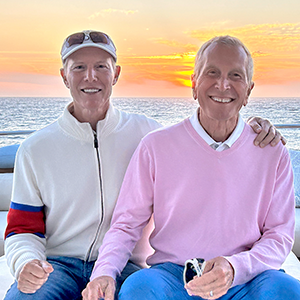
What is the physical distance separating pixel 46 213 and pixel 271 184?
0.90 m

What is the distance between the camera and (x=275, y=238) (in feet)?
4.53

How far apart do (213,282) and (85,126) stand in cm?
79

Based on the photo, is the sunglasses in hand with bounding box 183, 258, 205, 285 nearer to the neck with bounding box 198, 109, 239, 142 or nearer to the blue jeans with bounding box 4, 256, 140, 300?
the blue jeans with bounding box 4, 256, 140, 300

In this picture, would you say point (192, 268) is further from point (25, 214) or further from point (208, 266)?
point (25, 214)

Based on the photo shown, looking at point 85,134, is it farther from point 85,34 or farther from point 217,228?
point 217,228

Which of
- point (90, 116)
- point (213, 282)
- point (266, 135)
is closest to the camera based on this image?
point (213, 282)

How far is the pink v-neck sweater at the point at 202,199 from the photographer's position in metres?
1.40

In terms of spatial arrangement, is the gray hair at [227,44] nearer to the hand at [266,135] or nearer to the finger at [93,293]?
the hand at [266,135]

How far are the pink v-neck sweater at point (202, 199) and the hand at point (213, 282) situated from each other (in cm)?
19

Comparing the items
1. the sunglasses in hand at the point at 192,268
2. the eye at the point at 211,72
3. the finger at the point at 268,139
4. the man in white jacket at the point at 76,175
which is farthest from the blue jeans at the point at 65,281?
the eye at the point at 211,72

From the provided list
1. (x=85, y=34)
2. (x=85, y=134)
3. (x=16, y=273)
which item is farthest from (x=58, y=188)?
(x=85, y=34)

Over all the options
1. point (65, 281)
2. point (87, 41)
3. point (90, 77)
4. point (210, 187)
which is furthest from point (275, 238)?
point (87, 41)

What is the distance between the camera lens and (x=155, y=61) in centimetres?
2686

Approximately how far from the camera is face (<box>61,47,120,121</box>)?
60.7 inches
